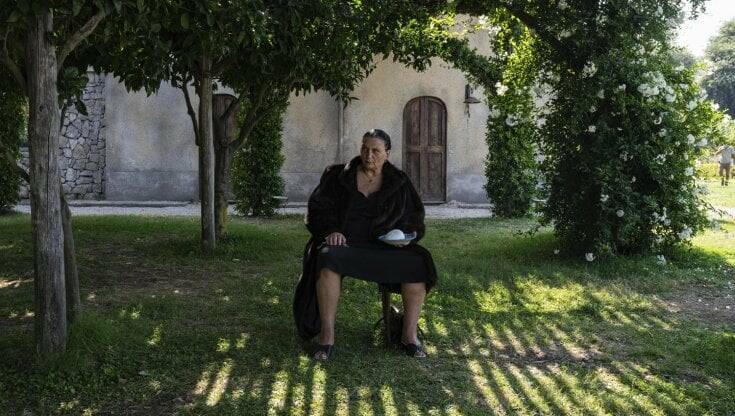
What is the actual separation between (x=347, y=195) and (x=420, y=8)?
4.66 metres

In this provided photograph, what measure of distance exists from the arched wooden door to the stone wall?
629cm

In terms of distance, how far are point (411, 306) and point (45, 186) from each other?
88.6 inches

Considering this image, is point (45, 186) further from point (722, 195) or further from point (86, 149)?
point (722, 195)

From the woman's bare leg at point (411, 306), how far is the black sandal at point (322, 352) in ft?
1.59

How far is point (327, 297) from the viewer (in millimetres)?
4883

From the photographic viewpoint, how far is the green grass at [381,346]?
4152mm

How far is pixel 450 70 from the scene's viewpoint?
1590 centimetres

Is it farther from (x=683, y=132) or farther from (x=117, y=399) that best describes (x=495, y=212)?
(x=117, y=399)

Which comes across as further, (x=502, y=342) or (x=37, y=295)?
(x=502, y=342)

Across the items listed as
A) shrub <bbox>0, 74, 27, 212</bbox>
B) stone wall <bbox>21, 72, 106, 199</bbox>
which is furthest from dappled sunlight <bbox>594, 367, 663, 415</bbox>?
stone wall <bbox>21, 72, 106, 199</bbox>

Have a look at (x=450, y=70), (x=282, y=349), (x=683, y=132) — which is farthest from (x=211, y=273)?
(x=450, y=70)

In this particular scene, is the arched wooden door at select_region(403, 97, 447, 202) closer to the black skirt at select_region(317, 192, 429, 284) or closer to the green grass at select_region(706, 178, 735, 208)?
the green grass at select_region(706, 178, 735, 208)

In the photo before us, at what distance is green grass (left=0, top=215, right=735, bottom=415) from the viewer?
4152 millimetres

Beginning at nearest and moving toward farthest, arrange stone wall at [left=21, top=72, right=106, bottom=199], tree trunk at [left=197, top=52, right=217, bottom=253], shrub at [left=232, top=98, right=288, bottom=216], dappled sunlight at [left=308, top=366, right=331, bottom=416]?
1. dappled sunlight at [left=308, top=366, right=331, bottom=416]
2. tree trunk at [left=197, top=52, right=217, bottom=253]
3. shrub at [left=232, top=98, right=288, bottom=216]
4. stone wall at [left=21, top=72, right=106, bottom=199]
